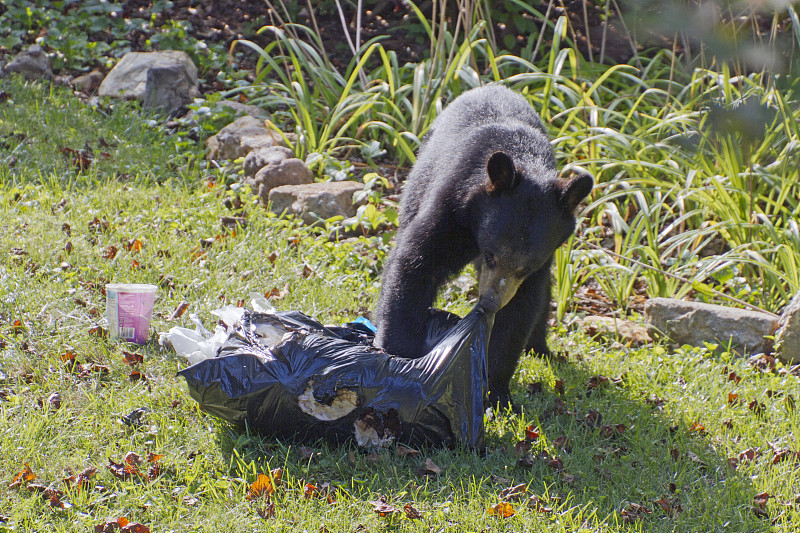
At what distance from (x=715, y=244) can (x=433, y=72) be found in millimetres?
2728

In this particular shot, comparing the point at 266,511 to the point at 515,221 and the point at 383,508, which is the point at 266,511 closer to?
the point at 383,508

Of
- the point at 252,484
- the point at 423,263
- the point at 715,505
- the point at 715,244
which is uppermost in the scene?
the point at 423,263

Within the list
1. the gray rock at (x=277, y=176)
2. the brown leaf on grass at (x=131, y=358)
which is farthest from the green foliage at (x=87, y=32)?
the brown leaf on grass at (x=131, y=358)

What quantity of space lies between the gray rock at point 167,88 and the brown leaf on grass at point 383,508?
5.36 meters

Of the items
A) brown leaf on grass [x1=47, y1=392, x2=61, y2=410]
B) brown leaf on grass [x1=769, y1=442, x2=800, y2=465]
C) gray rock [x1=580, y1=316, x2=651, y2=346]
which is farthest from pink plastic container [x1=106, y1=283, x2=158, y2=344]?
brown leaf on grass [x1=769, y1=442, x2=800, y2=465]

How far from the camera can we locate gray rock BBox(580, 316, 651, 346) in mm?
4469

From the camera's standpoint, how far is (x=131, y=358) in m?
3.37

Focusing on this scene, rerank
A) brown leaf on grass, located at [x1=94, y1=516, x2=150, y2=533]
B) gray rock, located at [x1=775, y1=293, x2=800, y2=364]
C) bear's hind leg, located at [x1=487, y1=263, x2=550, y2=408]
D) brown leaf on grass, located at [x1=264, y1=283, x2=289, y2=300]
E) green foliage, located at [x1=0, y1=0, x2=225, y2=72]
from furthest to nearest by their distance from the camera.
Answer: green foliage, located at [x1=0, y1=0, x2=225, y2=72] < brown leaf on grass, located at [x1=264, y1=283, x2=289, y2=300] < gray rock, located at [x1=775, y1=293, x2=800, y2=364] < bear's hind leg, located at [x1=487, y1=263, x2=550, y2=408] < brown leaf on grass, located at [x1=94, y1=516, x2=150, y2=533]

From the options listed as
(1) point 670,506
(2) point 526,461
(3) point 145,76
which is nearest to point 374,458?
(2) point 526,461

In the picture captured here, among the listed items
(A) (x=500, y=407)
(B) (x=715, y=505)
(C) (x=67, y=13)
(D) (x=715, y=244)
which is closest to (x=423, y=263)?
(A) (x=500, y=407)

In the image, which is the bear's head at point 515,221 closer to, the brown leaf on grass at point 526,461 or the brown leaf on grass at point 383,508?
the brown leaf on grass at point 526,461

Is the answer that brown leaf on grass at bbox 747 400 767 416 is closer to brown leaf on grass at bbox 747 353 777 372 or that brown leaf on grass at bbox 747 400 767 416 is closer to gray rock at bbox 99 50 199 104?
brown leaf on grass at bbox 747 353 777 372

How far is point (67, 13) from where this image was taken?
8539mm

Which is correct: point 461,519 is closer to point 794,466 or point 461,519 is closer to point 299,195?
point 794,466
